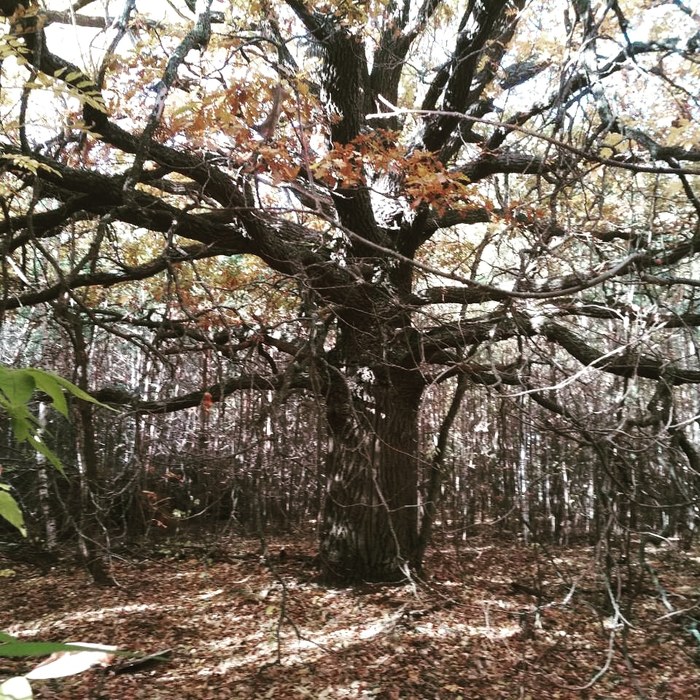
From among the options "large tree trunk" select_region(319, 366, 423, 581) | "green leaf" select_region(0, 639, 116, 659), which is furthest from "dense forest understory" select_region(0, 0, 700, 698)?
"green leaf" select_region(0, 639, 116, 659)

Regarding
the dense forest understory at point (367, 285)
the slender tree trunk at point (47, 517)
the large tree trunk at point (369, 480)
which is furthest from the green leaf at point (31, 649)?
the slender tree trunk at point (47, 517)

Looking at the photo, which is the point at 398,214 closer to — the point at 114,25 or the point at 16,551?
the point at 114,25

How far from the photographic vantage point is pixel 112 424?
7.85 m

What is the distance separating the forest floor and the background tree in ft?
2.12

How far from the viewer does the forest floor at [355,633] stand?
3.90 m

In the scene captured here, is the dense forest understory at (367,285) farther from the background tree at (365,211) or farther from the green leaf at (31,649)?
the green leaf at (31,649)

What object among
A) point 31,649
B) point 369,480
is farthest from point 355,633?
point 31,649

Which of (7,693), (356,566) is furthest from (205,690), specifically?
(7,693)

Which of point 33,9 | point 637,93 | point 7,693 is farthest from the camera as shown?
point 637,93

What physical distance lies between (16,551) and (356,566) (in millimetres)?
4064

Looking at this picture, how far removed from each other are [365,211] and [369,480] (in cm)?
242

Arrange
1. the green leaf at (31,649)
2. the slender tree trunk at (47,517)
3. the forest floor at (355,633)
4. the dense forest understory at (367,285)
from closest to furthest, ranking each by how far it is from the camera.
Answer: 1. the green leaf at (31,649)
2. the dense forest understory at (367,285)
3. the forest floor at (355,633)
4. the slender tree trunk at (47,517)

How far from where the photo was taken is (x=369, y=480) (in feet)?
17.9

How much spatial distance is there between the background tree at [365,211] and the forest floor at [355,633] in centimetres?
65
